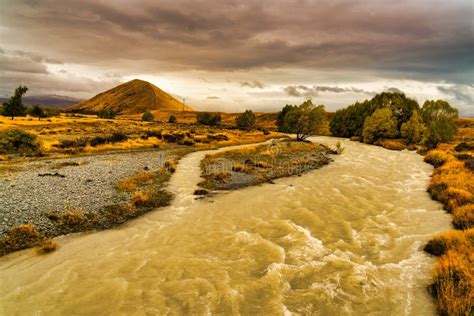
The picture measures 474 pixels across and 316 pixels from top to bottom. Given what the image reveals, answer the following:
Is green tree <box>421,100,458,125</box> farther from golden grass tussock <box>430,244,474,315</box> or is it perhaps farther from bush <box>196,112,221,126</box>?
bush <box>196,112,221,126</box>

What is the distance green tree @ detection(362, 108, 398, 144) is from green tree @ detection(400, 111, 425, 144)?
478 centimetres

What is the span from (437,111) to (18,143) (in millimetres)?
96803

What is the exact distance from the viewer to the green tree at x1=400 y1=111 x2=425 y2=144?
253ft

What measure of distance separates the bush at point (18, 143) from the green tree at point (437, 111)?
8952 centimetres

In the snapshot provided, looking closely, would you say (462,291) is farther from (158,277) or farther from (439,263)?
(158,277)

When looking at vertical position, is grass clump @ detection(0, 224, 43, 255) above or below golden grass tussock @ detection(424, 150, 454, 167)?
below

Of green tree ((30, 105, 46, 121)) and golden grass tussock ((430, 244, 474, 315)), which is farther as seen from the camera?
green tree ((30, 105, 46, 121))

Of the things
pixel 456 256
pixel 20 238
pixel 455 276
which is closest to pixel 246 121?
pixel 20 238

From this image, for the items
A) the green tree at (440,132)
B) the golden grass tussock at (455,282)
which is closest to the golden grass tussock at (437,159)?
the green tree at (440,132)

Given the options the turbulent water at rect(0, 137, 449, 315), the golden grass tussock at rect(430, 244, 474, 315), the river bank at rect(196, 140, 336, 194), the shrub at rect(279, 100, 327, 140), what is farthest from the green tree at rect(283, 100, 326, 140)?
the golden grass tussock at rect(430, 244, 474, 315)

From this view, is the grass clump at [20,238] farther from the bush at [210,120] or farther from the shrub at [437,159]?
the bush at [210,120]

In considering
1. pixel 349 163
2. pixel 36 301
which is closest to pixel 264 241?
pixel 36 301

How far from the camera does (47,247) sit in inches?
564

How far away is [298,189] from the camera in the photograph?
2797 centimetres
